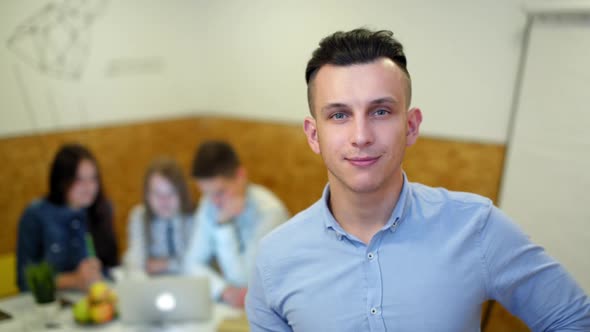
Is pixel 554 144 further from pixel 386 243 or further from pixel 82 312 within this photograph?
pixel 82 312

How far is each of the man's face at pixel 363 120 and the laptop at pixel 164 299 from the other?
0.89 meters

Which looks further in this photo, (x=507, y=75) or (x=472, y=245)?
(x=507, y=75)

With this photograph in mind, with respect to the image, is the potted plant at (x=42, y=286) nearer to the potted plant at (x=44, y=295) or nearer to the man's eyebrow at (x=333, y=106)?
the potted plant at (x=44, y=295)

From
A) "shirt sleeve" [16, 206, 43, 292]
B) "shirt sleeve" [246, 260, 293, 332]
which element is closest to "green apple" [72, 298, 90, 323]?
"shirt sleeve" [16, 206, 43, 292]

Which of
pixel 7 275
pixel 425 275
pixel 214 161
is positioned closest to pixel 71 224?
pixel 7 275

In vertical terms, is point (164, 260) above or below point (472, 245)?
below

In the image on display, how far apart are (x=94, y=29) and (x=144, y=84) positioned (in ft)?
1.35

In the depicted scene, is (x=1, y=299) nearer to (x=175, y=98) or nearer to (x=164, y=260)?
(x=164, y=260)

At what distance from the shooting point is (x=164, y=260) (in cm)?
212

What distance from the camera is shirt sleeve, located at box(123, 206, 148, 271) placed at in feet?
6.93

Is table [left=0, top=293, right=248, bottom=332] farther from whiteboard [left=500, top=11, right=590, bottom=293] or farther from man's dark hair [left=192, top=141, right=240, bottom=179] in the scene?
whiteboard [left=500, top=11, right=590, bottom=293]

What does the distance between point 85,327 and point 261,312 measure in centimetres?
88

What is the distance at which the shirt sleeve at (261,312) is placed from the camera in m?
0.85

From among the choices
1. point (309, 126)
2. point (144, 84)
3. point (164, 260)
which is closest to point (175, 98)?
point (144, 84)
